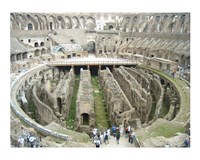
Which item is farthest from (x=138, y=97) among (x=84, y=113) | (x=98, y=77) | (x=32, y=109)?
(x=98, y=77)

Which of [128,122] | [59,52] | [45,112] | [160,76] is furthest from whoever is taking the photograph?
[59,52]

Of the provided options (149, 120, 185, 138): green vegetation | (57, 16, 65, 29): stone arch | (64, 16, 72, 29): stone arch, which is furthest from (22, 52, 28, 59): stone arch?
(149, 120, 185, 138): green vegetation

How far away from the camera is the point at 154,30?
48.4 metres

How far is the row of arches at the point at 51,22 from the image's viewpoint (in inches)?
1907

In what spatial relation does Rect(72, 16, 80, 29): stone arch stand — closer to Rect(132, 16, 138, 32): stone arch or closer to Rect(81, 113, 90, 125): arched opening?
Rect(132, 16, 138, 32): stone arch

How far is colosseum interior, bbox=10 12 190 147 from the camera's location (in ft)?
59.7

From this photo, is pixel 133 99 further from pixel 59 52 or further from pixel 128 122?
pixel 59 52

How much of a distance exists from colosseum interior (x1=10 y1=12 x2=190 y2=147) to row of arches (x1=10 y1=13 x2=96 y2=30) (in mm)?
155

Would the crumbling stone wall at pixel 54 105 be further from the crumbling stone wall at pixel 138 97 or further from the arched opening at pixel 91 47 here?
the arched opening at pixel 91 47

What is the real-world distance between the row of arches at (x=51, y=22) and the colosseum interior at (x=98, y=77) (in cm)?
16

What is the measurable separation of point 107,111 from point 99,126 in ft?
12.1

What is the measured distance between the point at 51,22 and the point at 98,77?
723 inches

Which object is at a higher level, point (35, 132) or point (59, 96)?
point (59, 96)

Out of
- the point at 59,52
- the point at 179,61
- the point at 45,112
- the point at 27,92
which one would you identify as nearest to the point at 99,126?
the point at 45,112
